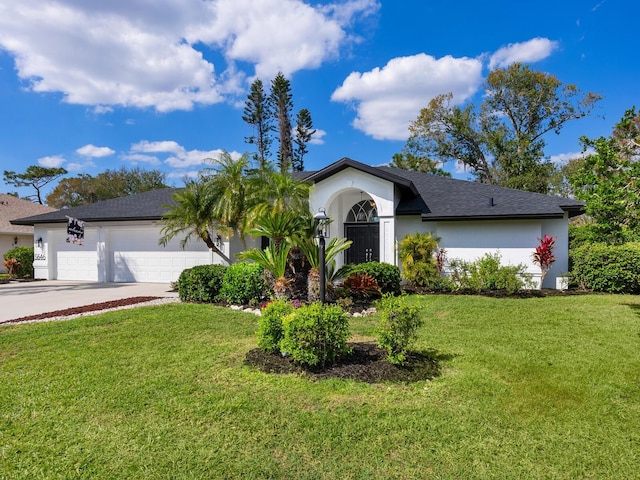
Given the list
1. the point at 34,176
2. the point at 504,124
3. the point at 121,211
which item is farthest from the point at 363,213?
the point at 34,176

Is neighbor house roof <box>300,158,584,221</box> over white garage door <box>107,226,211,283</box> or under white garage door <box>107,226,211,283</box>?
over

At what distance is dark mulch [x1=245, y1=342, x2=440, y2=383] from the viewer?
4.76 meters

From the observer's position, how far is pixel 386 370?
4887 mm

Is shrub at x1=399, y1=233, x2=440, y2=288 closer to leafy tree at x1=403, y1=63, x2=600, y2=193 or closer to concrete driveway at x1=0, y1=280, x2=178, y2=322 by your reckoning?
concrete driveway at x1=0, y1=280, x2=178, y2=322

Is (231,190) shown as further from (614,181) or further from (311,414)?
(614,181)

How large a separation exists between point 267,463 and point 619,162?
24.7 feet

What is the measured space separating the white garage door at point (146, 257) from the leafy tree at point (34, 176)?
33.7 meters

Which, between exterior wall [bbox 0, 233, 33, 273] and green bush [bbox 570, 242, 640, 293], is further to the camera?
exterior wall [bbox 0, 233, 33, 273]

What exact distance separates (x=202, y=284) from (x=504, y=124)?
29821mm

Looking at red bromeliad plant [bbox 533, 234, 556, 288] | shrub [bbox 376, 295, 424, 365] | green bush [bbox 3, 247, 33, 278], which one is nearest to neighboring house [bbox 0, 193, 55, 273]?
green bush [bbox 3, 247, 33, 278]

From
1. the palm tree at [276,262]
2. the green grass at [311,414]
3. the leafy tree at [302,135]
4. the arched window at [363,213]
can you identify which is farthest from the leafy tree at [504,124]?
the green grass at [311,414]

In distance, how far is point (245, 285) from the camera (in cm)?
986

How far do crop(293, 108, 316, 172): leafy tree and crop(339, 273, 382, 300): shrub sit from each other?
27318 millimetres

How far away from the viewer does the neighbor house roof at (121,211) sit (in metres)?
16.3
